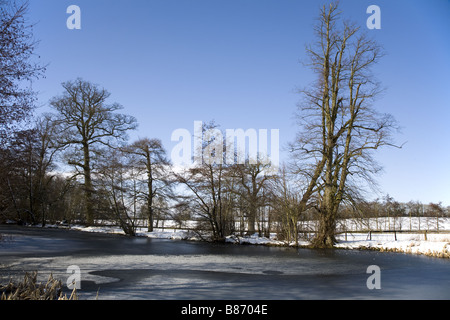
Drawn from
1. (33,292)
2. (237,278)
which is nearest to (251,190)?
(237,278)

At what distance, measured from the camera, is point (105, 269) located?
11.6m

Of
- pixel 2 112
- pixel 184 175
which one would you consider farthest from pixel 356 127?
pixel 2 112

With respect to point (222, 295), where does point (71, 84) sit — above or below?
above

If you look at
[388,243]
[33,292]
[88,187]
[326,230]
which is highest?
[88,187]

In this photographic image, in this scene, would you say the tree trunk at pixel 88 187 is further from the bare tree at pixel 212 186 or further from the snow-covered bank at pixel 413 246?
the snow-covered bank at pixel 413 246

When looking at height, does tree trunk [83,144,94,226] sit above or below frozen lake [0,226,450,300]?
above

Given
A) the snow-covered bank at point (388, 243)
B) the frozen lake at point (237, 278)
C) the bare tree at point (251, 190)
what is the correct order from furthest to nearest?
the bare tree at point (251, 190) < the snow-covered bank at point (388, 243) < the frozen lake at point (237, 278)

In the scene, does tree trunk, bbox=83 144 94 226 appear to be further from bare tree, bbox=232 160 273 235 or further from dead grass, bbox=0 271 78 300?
dead grass, bbox=0 271 78 300

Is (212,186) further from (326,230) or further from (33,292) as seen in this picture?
(33,292)

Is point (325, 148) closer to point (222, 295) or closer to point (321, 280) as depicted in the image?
point (321, 280)

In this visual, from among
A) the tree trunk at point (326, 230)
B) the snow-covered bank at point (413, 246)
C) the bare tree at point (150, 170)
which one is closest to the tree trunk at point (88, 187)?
the bare tree at point (150, 170)

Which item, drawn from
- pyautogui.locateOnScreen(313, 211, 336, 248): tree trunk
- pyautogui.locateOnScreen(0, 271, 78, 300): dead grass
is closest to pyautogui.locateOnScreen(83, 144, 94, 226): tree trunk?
pyautogui.locateOnScreen(313, 211, 336, 248): tree trunk

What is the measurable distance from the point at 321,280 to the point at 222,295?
3849mm
